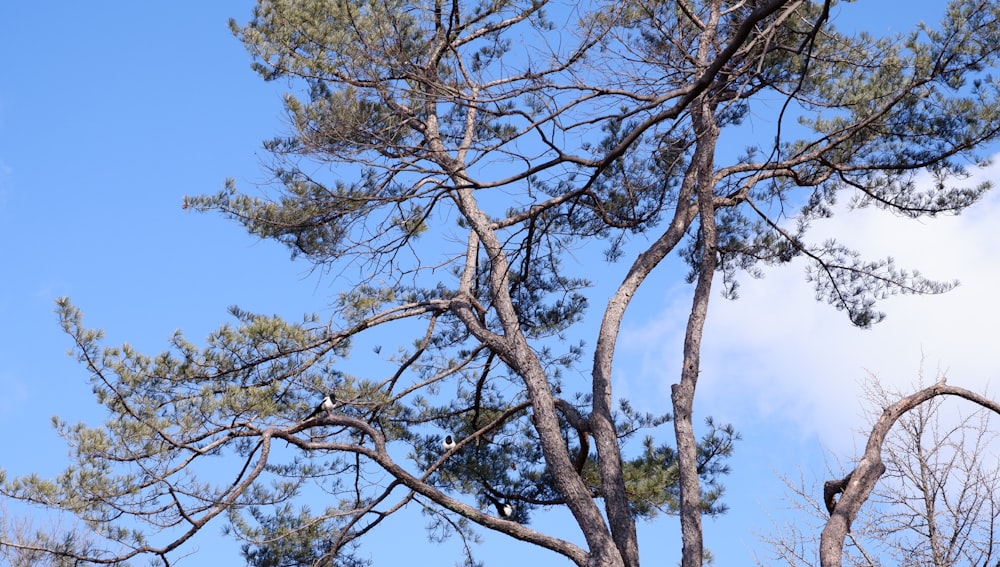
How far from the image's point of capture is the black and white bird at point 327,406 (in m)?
5.31

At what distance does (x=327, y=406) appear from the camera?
17.5ft

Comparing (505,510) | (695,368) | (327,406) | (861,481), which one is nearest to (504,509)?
(505,510)

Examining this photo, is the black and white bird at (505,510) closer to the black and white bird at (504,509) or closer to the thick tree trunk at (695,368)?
the black and white bird at (504,509)

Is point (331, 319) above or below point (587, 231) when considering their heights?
below

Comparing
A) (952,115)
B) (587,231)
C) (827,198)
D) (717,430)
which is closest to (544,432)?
(717,430)

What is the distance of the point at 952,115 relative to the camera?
553cm

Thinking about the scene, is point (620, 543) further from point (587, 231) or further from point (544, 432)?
point (587, 231)

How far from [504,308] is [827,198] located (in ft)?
7.86

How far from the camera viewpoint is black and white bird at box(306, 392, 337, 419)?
209 inches

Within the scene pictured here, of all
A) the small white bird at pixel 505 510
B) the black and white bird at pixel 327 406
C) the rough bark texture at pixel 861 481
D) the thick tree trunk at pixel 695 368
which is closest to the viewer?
the rough bark texture at pixel 861 481

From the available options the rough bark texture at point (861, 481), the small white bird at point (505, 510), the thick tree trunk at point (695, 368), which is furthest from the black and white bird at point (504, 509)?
the rough bark texture at point (861, 481)

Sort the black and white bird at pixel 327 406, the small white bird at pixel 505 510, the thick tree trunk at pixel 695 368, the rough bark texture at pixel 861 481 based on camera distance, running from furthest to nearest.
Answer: the small white bird at pixel 505 510 < the black and white bird at pixel 327 406 < the thick tree trunk at pixel 695 368 < the rough bark texture at pixel 861 481

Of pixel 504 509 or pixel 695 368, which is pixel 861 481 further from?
pixel 504 509

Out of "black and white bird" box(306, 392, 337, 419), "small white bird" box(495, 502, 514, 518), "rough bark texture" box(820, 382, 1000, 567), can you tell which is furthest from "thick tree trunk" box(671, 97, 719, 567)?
"black and white bird" box(306, 392, 337, 419)
